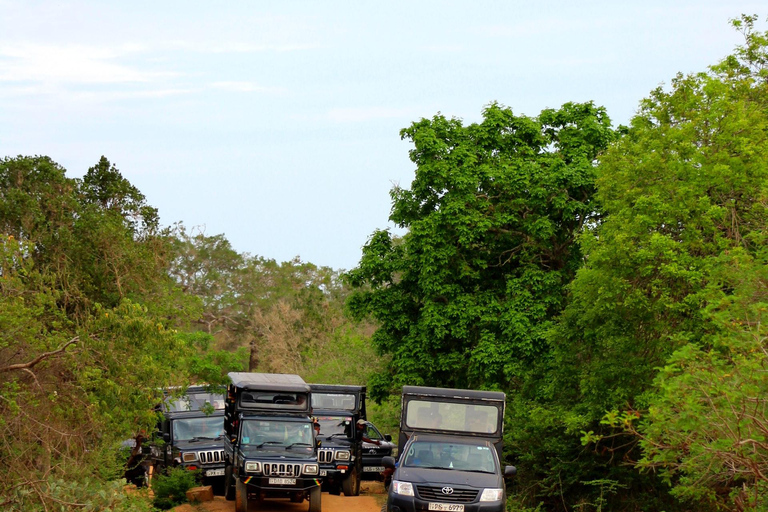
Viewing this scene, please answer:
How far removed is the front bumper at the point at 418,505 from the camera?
14961 millimetres

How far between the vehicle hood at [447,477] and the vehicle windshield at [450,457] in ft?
0.74

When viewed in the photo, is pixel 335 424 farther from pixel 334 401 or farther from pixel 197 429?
pixel 197 429

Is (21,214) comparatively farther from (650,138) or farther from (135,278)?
(650,138)

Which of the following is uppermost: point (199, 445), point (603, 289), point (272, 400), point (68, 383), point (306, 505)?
Result: point (603, 289)

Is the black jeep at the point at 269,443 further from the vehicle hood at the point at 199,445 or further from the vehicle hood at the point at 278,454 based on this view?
the vehicle hood at the point at 199,445

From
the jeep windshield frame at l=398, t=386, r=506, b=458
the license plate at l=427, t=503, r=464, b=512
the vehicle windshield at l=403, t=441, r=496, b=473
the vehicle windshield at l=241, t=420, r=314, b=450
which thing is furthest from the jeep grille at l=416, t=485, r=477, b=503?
the vehicle windshield at l=241, t=420, r=314, b=450

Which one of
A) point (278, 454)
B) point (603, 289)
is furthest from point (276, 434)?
point (603, 289)

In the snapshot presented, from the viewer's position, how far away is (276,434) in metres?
18.9

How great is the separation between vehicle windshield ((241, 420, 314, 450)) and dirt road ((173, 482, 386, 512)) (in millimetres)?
1580

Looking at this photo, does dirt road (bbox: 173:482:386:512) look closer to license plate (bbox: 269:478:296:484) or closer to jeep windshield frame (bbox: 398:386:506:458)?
license plate (bbox: 269:478:296:484)

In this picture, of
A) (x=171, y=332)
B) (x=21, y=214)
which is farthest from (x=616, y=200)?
(x=21, y=214)

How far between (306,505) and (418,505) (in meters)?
6.06

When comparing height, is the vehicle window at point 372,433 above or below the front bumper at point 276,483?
below

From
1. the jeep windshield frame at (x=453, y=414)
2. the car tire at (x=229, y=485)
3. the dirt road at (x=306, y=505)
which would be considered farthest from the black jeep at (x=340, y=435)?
the jeep windshield frame at (x=453, y=414)
